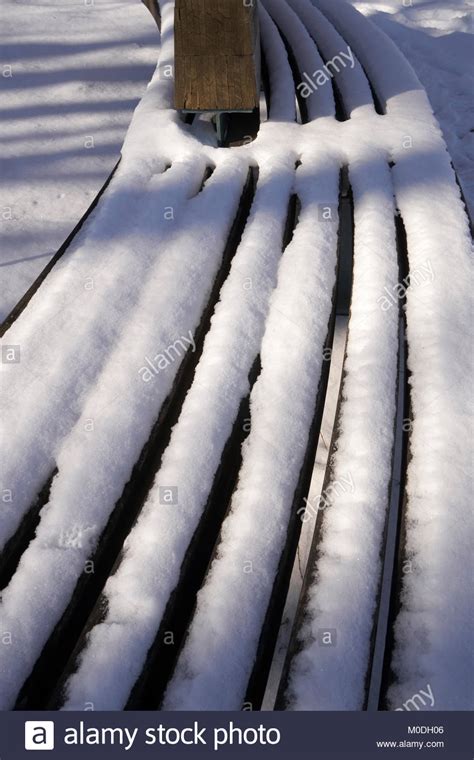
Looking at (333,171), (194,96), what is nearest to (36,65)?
(194,96)

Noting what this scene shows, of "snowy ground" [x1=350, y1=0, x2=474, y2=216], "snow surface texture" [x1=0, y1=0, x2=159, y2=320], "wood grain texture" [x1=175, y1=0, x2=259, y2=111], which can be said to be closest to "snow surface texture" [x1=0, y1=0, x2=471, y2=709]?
"wood grain texture" [x1=175, y1=0, x2=259, y2=111]

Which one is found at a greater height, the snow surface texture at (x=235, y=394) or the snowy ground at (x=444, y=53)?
the snowy ground at (x=444, y=53)

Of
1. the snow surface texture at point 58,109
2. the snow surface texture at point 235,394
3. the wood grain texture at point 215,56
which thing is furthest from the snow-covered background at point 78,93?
the wood grain texture at point 215,56

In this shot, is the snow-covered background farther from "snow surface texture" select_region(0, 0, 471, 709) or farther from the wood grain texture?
the wood grain texture

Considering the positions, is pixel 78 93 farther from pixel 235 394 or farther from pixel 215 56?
pixel 235 394

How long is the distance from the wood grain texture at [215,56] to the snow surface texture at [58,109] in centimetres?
109

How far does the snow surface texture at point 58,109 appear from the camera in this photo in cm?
405

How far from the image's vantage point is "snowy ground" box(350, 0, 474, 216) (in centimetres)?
466

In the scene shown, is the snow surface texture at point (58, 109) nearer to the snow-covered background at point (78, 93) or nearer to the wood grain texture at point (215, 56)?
the snow-covered background at point (78, 93)

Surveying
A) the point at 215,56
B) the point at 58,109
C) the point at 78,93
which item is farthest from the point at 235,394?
the point at 78,93

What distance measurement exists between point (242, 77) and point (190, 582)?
2306mm

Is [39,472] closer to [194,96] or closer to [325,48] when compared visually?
[194,96]

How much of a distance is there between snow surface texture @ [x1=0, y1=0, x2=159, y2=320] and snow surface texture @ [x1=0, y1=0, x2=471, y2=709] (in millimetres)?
955
